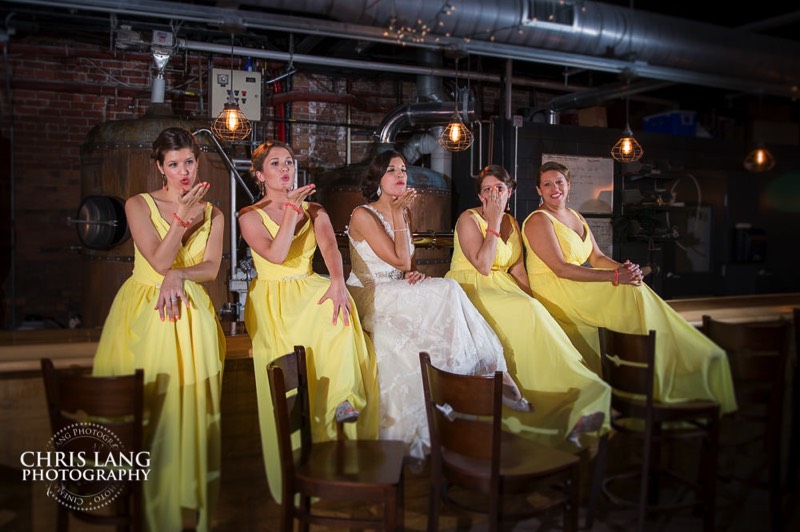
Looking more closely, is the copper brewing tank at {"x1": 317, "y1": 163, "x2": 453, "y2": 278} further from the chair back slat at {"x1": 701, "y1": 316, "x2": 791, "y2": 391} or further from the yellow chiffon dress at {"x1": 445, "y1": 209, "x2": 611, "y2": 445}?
the chair back slat at {"x1": 701, "y1": 316, "x2": 791, "y2": 391}

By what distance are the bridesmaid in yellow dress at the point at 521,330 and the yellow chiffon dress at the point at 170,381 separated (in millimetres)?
1309

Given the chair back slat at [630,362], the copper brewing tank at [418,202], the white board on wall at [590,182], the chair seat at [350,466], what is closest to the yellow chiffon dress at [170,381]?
the chair seat at [350,466]

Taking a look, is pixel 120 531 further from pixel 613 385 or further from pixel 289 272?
pixel 613 385

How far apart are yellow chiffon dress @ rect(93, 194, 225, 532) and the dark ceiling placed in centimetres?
294

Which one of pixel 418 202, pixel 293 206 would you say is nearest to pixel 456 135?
pixel 418 202

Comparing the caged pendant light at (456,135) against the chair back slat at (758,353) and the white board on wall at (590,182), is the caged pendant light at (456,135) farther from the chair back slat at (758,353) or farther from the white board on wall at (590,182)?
the chair back slat at (758,353)

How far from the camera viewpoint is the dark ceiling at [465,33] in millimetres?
4977

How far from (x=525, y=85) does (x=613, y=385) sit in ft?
21.6

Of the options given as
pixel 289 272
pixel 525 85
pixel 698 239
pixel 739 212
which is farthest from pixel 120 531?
pixel 739 212

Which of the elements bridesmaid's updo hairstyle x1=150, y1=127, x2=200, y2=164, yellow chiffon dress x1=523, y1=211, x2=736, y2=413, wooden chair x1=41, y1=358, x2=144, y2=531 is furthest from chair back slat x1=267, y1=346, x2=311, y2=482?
yellow chiffon dress x1=523, y1=211, x2=736, y2=413

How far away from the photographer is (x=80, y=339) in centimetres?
266

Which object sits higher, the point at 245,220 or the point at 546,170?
the point at 546,170

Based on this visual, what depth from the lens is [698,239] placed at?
29.7 ft

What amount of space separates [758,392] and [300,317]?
198 cm
